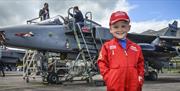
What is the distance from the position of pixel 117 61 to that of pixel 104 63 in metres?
0.16

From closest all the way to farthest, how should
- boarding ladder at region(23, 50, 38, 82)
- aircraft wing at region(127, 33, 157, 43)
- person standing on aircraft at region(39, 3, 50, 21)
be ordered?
boarding ladder at region(23, 50, 38, 82)
person standing on aircraft at region(39, 3, 50, 21)
aircraft wing at region(127, 33, 157, 43)

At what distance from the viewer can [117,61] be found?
3916 mm

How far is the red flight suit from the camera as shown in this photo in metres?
3.83

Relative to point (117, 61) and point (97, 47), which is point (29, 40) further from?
point (117, 61)

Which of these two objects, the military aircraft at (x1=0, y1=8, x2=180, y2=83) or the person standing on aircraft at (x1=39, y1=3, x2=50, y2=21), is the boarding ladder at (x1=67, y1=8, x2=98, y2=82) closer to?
the military aircraft at (x1=0, y1=8, x2=180, y2=83)

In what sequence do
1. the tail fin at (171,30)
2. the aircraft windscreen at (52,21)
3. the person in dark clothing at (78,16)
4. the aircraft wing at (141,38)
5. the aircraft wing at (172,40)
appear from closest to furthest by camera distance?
1. the aircraft windscreen at (52,21)
2. the person in dark clothing at (78,16)
3. the aircraft wing at (172,40)
4. the aircraft wing at (141,38)
5. the tail fin at (171,30)

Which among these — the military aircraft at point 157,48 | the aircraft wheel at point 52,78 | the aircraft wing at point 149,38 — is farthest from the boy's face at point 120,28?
the aircraft wing at point 149,38

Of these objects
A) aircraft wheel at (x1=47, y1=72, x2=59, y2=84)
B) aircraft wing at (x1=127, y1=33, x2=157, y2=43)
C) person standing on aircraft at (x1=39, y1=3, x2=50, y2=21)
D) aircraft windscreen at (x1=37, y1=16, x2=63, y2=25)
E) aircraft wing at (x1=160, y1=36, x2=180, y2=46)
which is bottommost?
aircraft wheel at (x1=47, y1=72, x2=59, y2=84)

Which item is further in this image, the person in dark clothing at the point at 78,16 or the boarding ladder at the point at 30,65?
the boarding ladder at the point at 30,65

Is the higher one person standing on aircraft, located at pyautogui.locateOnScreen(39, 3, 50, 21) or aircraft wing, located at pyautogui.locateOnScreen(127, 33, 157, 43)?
person standing on aircraft, located at pyautogui.locateOnScreen(39, 3, 50, 21)

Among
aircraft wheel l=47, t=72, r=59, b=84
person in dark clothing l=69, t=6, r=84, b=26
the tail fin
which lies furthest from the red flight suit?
the tail fin

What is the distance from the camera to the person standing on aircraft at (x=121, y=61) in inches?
151

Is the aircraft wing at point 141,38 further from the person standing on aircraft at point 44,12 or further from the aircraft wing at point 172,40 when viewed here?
the person standing on aircraft at point 44,12

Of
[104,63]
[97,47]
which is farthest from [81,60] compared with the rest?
[104,63]
